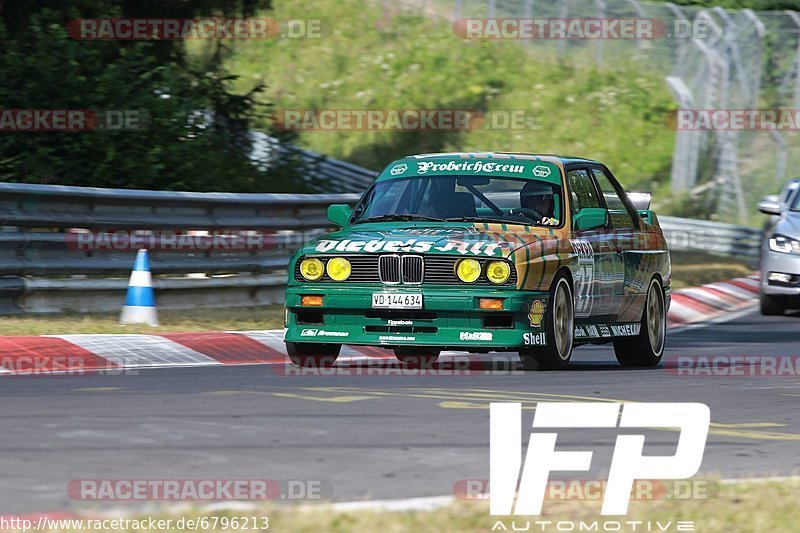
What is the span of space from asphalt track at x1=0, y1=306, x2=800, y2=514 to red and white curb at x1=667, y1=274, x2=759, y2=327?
7467 millimetres

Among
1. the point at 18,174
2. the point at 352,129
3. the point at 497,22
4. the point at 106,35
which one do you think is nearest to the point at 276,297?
the point at 18,174

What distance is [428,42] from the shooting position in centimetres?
4128

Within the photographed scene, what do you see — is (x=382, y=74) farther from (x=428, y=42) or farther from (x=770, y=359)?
(x=770, y=359)

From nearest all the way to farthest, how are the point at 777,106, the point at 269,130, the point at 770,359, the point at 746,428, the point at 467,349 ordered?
the point at 746,428 → the point at 467,349 → the point at 770,359 → the point at 269,130 → the point at 777,106

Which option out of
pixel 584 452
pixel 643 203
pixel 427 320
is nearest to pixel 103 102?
pixel 643 203

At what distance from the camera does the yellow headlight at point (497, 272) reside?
35.2 ft

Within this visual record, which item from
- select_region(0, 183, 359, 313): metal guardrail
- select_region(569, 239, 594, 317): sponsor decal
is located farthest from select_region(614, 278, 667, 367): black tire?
select_region(0, 183, 359, 313): metal guardrail

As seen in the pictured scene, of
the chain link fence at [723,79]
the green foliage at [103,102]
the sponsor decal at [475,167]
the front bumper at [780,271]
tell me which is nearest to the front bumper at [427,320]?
the sponsor decal at [475,167]

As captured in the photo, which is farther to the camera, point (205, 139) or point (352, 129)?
point (352, 129)

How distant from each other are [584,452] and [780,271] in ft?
40.9

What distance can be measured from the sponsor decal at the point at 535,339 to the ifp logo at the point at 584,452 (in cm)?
159

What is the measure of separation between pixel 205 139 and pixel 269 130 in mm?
3930

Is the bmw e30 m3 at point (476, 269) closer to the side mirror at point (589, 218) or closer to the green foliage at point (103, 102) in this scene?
the side mirror at point (589, 218)

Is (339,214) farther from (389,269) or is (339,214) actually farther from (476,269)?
(476,269)
